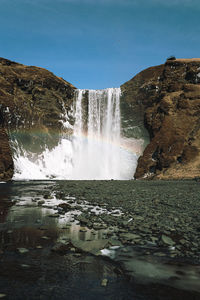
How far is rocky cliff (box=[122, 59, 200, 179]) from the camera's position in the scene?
3696 cm

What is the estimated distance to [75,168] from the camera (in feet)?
166

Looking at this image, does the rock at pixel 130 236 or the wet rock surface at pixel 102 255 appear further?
the rock at pixel 130 236

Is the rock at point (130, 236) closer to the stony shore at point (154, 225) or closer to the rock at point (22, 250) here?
the stony shore at point (154, 225)

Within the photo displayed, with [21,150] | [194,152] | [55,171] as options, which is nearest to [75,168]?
[55,171]

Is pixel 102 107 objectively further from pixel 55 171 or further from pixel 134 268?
pixel 134 268

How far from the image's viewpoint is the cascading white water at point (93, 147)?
159 feet

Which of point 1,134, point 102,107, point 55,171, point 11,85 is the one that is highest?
point 11,85

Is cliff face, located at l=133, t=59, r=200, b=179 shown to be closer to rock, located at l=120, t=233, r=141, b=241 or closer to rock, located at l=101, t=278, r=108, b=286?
rock, located at l=120, t=233, r=141, b=241

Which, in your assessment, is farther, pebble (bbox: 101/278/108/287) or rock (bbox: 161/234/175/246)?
rock (bbox: 161/234/175/246)

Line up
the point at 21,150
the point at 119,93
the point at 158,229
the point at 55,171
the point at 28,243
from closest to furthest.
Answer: the point at 28,243
the point at 158,229
the point at 21,150
the point at 55,171
the point at 119,93

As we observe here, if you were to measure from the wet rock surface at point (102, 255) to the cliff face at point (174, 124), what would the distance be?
84.8 feet

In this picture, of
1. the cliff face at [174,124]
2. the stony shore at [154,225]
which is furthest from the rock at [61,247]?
the cliff face at [174,124]

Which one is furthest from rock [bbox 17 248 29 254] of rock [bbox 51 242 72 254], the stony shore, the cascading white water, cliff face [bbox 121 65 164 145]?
cliff face [bbox 121 65 164 145]

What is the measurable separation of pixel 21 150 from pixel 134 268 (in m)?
42.5
